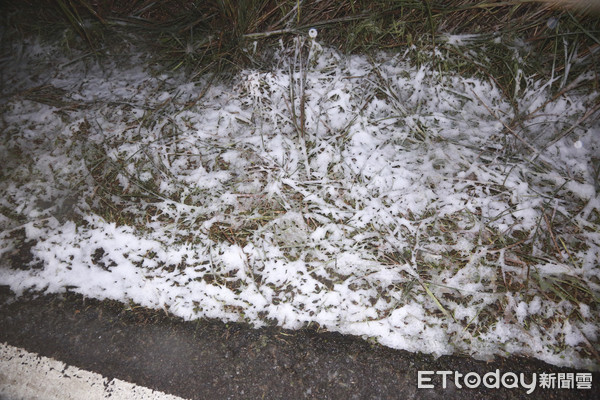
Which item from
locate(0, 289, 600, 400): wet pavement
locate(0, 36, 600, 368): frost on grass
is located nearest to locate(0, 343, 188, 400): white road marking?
locate(0, 289, 600, 400): wet pavement

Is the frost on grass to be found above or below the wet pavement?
above

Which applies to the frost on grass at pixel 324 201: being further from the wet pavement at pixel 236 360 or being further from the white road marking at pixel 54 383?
the white road marking at pixel 54 383

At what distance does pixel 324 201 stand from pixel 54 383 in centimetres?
154

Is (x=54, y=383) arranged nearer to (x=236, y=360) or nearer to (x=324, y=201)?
(x=236, y=360)

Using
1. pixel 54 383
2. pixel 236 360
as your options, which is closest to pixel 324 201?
pixel 236 360

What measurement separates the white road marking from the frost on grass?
1.08 ft

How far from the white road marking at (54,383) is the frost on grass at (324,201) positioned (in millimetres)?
331

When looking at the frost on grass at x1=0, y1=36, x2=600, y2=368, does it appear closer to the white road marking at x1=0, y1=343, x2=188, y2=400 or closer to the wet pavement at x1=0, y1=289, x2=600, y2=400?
the wet pavement at x1=0, y1=289, x2=600, y2=400

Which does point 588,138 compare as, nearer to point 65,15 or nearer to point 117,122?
point 117,122

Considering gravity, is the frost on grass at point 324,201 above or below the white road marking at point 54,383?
above

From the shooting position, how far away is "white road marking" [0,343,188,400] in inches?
50.7

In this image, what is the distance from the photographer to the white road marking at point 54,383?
4.22ft

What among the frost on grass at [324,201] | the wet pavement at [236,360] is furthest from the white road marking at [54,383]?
the frost on grass at [324,201]

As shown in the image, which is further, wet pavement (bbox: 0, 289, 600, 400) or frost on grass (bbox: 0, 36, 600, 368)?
frost on grass (bbox: 0, 36, 600, 368)
